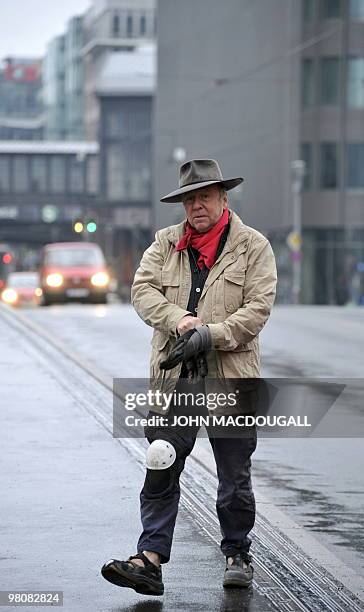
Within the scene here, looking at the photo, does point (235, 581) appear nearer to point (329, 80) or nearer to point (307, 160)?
point (329, 80)

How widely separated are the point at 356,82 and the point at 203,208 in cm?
6352

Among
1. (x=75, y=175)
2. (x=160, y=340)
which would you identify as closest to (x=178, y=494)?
(x=160, y=340)

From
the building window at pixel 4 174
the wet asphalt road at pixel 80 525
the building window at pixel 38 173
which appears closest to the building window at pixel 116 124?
the building window at pixel 38 173

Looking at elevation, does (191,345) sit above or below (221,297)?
below

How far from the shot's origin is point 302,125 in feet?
230

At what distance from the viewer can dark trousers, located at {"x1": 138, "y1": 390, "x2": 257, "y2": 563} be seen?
6.45m

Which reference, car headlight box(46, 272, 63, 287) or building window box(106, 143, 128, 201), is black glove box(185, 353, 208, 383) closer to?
car headlight box(46, 272, 63, 287)

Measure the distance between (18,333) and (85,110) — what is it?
4684 inches

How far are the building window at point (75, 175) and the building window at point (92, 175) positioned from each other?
63cm

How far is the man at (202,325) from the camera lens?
21.1 feet

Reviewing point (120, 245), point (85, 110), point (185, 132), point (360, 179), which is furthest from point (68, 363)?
point (85, 110)

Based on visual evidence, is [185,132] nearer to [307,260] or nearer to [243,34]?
[243,34]

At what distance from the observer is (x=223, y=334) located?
21.0 ft

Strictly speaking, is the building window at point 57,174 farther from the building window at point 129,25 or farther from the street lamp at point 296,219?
the street lamp at point 296,219
